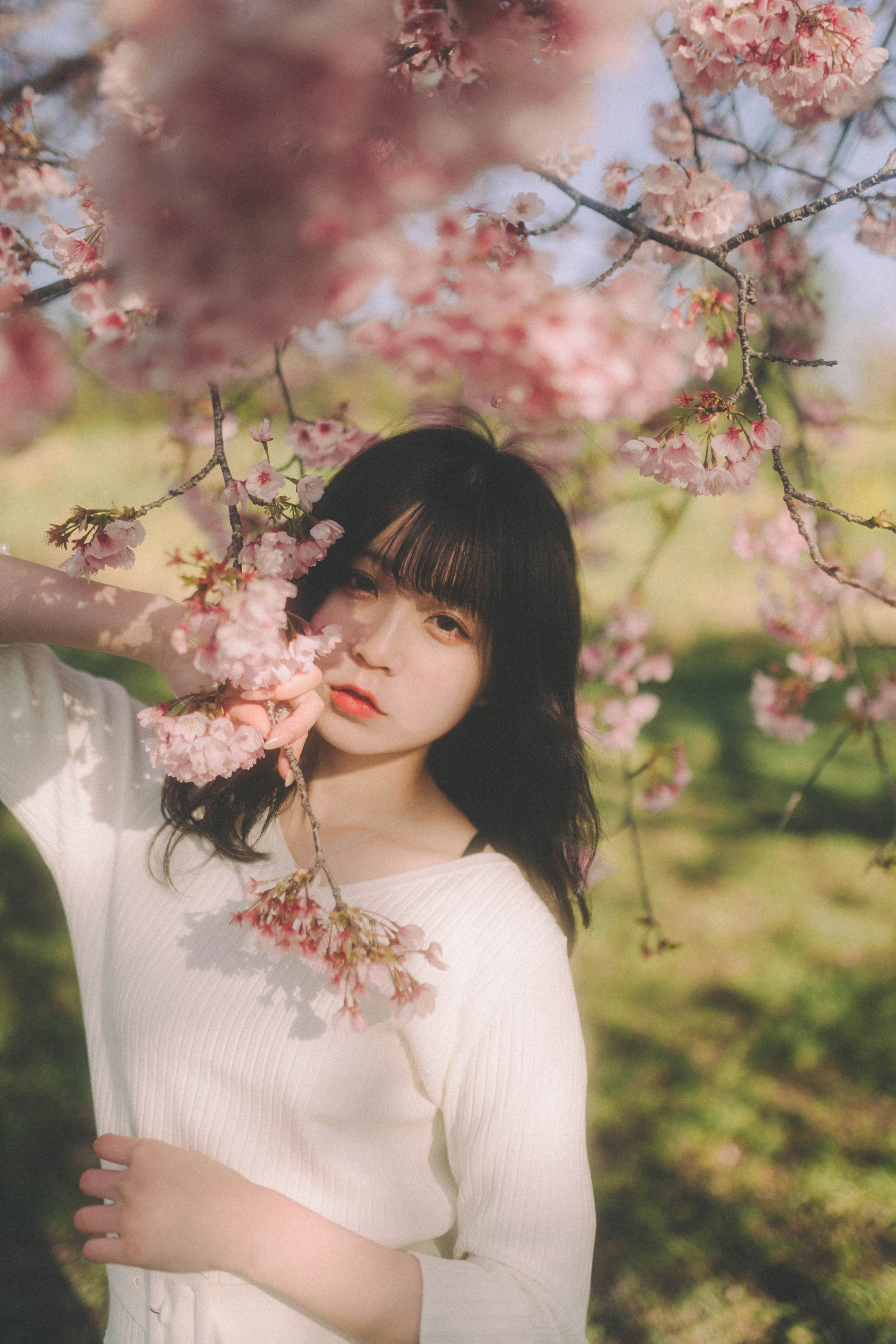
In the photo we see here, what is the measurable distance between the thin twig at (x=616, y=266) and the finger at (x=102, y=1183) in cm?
103

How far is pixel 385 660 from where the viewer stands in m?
1.04

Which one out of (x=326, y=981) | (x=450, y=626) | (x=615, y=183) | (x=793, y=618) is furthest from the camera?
(x=793, y=618)

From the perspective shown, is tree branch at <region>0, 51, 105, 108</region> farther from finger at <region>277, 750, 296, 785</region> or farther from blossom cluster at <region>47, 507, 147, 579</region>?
finger at <region>277, 750, 296, 785</region>

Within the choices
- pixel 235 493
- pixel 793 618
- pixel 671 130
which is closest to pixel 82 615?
pixel 235 493

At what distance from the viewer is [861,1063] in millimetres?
2688

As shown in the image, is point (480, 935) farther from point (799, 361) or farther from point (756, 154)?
point (756, 154)

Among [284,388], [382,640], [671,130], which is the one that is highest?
[671,130]

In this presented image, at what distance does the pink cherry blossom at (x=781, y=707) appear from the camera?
244 cm

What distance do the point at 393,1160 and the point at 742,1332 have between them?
1436mm

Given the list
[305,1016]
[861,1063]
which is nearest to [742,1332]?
[861,1063]

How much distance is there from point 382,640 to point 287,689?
276 millimetres

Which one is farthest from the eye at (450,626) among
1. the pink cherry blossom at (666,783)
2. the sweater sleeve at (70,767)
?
the pink cherry blossom at (666,783)

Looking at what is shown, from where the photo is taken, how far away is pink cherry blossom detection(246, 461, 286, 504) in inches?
31.5

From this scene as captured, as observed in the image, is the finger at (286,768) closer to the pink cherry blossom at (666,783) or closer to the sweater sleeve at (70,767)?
the sweater sleeve at (70,767)
